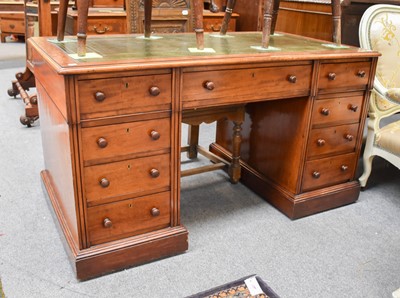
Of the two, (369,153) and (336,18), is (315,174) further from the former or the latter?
(336,18)

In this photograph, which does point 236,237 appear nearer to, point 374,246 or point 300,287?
point 300,287

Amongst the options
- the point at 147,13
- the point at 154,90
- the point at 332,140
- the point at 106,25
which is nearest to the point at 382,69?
the point at 332,140

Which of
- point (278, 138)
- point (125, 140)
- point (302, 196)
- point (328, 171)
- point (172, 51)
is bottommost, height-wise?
point (302, 196)

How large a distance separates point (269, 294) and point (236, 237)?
1.32 feet

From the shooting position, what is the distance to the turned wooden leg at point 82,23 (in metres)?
1.43

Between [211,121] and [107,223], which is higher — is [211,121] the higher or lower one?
the higher one

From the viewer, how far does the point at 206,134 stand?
10.7ft

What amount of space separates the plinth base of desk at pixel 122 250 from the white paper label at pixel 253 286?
0.32 meters

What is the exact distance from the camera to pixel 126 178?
5.19 ft

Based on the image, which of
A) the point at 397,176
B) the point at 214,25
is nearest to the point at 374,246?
the point at 397,176

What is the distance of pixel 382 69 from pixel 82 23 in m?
1.65

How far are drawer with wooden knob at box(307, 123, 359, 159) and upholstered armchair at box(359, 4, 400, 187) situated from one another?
0.18 m

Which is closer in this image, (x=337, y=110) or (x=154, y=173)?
(x=154, y=173)

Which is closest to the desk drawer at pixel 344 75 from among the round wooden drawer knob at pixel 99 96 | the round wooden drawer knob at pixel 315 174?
the round wooden drawer knob at pixel 315 174
